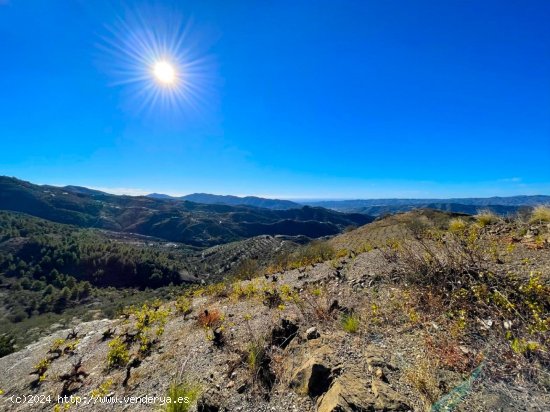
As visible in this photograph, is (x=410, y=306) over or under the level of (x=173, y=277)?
over

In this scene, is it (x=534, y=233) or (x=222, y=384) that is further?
(x=534, y=233)

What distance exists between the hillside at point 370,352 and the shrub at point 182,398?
0.10ft

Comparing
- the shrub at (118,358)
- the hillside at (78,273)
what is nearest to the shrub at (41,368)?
the shrub at (118,358)

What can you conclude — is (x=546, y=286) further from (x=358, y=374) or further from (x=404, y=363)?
(x=358, y=374)

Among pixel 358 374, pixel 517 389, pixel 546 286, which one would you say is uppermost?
pixel 546 286

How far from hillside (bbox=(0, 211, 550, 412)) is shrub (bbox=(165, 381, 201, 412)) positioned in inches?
1.2

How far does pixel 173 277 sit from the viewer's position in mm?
75562

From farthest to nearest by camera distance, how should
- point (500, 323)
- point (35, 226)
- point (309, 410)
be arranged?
point (35, 226)
point (500, 323)
point (309, 410)

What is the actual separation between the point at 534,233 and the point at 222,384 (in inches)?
372

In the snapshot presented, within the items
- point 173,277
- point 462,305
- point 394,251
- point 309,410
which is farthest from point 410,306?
point 173,277

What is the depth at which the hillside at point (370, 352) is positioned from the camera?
3.20 meters

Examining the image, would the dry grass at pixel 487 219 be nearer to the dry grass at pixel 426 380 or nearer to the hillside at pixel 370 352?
the hillside at pixel 370 352

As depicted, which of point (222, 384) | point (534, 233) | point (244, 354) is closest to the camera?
point (222, 384)

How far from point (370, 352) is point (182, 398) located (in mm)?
2645
